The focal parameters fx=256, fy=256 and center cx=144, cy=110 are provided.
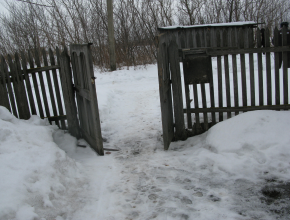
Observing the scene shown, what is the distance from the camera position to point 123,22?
1967cm

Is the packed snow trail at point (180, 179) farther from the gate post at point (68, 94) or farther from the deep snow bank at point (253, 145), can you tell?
the gate post at point (68, 94)

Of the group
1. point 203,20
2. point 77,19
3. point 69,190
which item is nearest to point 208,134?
point 69,190

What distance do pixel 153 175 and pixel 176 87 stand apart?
197cm

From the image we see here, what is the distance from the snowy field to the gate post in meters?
0.26

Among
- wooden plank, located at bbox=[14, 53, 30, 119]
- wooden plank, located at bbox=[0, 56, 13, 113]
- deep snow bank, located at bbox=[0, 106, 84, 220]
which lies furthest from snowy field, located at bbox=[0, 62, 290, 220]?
wooden plank, located at bbox=[0, 56, 13, 113]

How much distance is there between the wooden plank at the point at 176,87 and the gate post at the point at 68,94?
7.13ft

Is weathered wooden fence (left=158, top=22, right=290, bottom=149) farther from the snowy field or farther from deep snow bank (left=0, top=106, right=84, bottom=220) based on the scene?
deep snow bank (left=0, top=106, right=84, bottom=220)

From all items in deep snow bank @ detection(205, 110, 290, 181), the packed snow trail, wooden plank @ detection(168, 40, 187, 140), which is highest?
wooden plank @ detection(168, 40, 187, 140)

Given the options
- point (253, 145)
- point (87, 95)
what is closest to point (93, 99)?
point (87, 95)

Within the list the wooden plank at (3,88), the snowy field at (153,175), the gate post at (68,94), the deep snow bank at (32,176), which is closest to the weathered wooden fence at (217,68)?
the snowy field at (153,175)

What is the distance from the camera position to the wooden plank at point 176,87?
197 inches

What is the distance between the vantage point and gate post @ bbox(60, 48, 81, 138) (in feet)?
17.7

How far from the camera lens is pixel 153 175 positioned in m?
3.84

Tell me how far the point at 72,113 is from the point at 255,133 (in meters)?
3.72
